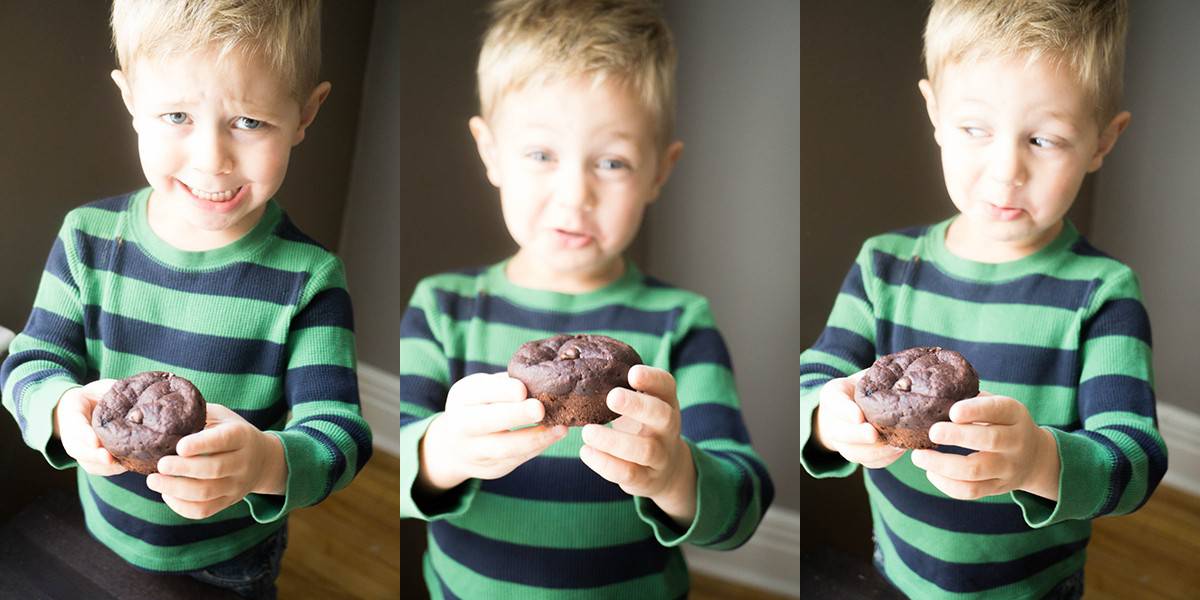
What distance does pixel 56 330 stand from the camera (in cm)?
124

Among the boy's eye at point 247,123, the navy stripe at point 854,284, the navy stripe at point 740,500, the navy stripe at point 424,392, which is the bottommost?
the navy stripe at point 740,500

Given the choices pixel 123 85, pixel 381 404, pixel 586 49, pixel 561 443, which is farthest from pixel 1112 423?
pixel 123 85

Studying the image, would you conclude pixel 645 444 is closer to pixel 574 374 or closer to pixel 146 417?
pixel 574 374

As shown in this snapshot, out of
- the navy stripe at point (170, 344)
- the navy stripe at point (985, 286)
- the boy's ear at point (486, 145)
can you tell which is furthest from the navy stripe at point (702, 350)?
the navy stripe at point (170, 344)

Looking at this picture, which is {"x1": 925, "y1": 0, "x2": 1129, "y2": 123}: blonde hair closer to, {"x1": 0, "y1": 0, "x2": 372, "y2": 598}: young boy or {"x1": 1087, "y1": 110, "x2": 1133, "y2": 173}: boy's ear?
{"x1": 1087, "y1": 110, "x2": 1133, "y2": 173}: boy's ear

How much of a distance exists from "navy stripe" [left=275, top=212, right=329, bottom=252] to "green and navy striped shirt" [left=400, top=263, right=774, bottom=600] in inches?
6.5

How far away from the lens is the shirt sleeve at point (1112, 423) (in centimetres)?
118

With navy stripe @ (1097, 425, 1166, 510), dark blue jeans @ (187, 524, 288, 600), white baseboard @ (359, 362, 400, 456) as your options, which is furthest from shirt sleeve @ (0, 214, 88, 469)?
navy stripe @ (1097, 425, 1166, 510)

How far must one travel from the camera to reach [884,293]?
130cm

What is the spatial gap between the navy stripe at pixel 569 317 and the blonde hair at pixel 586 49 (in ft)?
0.77

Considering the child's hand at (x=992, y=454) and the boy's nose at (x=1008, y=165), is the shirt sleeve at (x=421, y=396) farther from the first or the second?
the boy's nose at (x=1008, y=165)

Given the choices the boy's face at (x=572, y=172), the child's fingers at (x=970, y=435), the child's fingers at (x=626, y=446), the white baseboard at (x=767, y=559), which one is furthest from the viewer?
the white baseboard at (x=767, y=559)

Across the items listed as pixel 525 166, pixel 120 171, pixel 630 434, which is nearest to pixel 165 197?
pixel 120 171

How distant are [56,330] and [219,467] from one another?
0.92 feet
